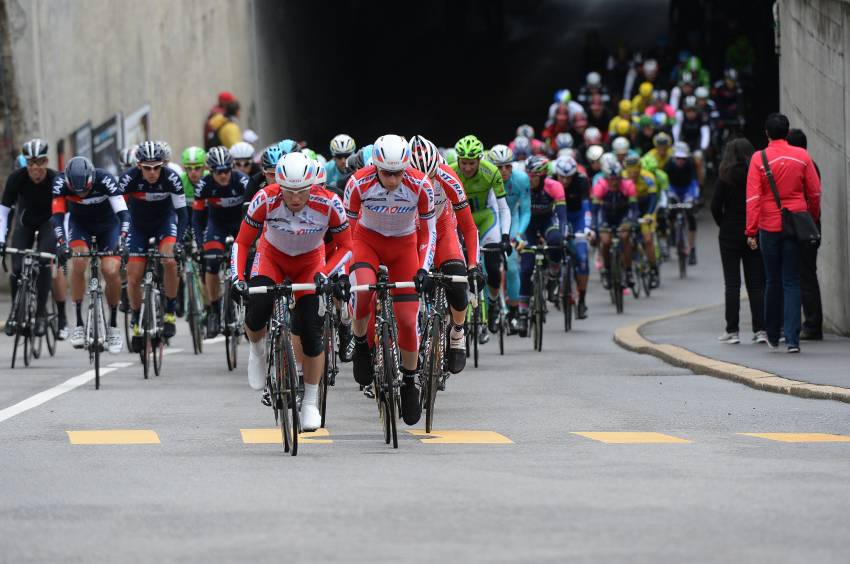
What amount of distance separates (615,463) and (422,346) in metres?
2.64

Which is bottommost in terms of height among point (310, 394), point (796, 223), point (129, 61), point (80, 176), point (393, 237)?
point (310, 394)

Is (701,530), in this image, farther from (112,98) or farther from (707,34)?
(707,34)

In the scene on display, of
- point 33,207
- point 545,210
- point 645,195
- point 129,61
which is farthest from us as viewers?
point 129,61

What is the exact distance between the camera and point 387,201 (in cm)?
1220

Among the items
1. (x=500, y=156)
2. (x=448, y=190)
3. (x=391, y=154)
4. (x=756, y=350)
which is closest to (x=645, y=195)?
(x=500, y=156)

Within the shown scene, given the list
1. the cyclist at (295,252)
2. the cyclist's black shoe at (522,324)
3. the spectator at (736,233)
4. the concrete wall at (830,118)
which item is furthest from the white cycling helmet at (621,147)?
the cyclist at (295,252)

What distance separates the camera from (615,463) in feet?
32.9

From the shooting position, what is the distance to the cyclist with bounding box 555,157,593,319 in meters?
22.2

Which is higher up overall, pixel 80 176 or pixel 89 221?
pixel 80 176

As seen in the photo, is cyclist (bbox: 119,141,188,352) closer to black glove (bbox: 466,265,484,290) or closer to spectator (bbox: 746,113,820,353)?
spectator (bbox: 746,113,820,353)

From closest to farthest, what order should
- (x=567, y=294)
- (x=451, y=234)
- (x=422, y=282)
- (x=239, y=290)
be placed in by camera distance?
(x=239, y=290) < (x=422, y=282) < (x=451, y=234) < (x=567, y=294)

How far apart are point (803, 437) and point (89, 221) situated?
7812 millimetres

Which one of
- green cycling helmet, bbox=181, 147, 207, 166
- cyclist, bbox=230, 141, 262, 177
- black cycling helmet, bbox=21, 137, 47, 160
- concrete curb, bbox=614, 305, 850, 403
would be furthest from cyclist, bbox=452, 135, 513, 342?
black cycling helmet, bbox=21, 137, 47, 160

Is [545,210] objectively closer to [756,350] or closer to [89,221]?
[756,350]
